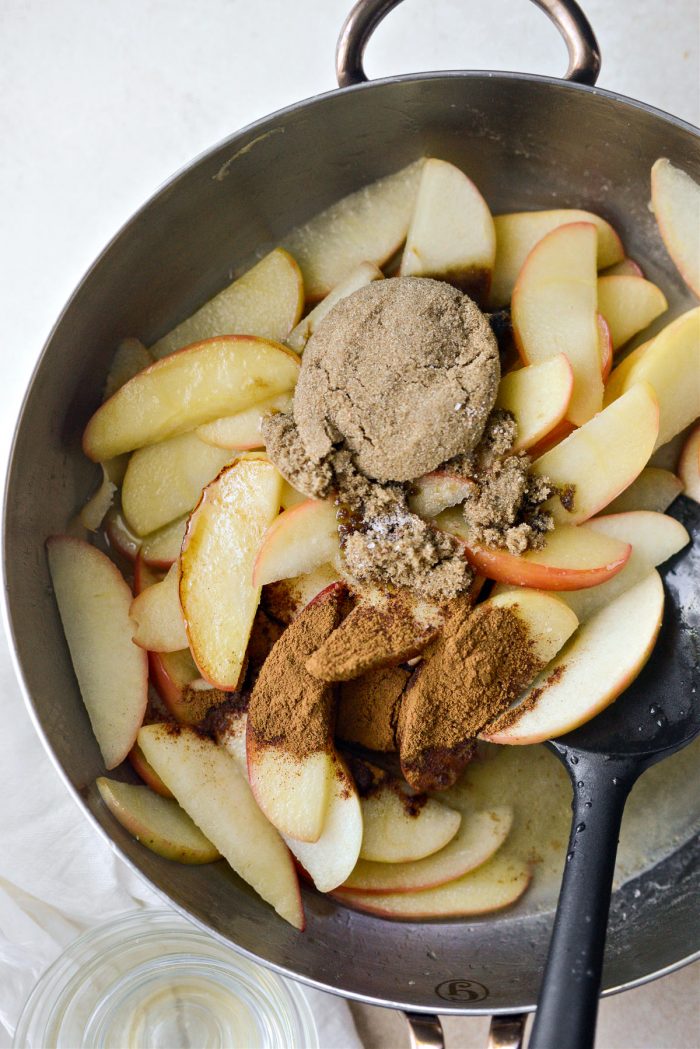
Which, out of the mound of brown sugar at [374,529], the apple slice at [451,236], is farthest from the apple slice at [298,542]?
the apple slice at [451,236]

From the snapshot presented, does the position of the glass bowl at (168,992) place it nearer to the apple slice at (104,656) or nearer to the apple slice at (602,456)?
the apple slice at (104,656)

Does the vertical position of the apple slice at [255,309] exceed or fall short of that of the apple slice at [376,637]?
it exceeds it

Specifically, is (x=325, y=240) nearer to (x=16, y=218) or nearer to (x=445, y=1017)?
(x=16, y=218)

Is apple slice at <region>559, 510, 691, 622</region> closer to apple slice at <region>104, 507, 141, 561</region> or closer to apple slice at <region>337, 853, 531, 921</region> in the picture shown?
apple slice at <region>337, 853, 531, 921</region>

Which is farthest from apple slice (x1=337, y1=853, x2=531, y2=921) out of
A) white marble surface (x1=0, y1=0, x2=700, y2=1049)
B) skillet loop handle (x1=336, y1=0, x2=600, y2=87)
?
skillet loop handle (x1=336, y1=0, x2=600, y2=87)

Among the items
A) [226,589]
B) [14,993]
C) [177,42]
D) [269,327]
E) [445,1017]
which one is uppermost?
[177,42]

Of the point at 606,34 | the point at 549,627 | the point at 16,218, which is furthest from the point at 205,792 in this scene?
the point at 606,34
